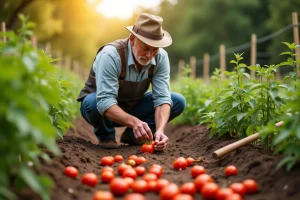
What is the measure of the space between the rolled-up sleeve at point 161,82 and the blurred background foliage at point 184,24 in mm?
9166

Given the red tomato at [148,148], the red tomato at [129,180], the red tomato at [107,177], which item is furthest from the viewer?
the red tomato at [148,148]

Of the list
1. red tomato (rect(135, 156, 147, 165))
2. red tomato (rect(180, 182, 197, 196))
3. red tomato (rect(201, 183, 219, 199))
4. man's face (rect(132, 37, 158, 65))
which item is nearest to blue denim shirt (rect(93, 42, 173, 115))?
man's face (rect(132, 37, 158, 65))

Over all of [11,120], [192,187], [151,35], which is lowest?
[192,187]

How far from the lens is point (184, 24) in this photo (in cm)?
4184

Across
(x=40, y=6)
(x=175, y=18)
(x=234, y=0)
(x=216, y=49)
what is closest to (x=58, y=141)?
(x=40, y=6)

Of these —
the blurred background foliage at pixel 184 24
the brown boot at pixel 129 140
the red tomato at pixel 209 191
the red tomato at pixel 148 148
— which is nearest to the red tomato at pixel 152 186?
the red tomato at pixel 209 191

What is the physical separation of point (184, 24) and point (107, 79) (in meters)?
38.4

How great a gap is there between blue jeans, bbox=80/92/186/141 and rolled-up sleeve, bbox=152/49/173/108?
36cm

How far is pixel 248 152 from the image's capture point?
3.75 m

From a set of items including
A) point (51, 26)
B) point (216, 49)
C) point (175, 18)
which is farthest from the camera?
point (175, 18)

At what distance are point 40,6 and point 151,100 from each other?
1354 centimetres

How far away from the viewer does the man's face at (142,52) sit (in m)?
4.57

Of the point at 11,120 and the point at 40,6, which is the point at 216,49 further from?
the point at 11,120

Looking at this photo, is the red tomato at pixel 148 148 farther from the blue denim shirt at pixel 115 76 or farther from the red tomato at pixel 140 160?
the blue denim shirt at pixel 115 76
